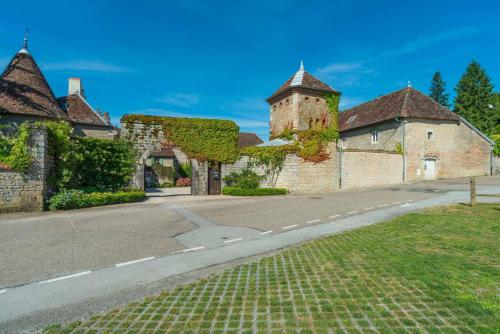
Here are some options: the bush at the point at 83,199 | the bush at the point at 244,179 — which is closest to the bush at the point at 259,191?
the bush at the point at 244,179

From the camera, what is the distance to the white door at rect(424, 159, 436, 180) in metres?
26.6

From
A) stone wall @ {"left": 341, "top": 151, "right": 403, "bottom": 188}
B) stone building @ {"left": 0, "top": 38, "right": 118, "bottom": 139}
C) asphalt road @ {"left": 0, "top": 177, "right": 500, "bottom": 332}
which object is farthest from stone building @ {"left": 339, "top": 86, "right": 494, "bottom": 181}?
stone building @ {"left": 0, "top": 38, "right": 118, "bottom": 139}

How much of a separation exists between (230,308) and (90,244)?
5063 mm

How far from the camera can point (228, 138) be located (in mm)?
20891

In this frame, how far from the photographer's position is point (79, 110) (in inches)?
1004

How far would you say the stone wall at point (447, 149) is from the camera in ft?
84.8

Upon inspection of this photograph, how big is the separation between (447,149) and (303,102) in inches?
597

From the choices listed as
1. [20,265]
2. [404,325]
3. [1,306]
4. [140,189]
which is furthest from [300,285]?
[140,189]

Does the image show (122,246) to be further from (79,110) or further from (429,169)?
(429,169)

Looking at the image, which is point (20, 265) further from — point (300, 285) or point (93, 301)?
point (300, 285)

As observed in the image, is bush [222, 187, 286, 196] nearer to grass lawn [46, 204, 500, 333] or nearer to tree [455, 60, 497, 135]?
grass lawn [46, 204, 500, 333]

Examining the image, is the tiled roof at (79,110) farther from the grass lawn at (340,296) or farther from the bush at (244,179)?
the grass lawn at (340,296)

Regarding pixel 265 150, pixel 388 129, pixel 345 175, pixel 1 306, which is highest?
pixel 388 129

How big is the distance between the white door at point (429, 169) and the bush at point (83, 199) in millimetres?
26144
